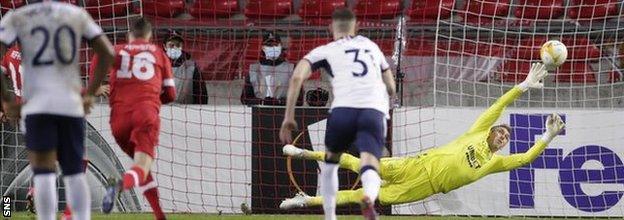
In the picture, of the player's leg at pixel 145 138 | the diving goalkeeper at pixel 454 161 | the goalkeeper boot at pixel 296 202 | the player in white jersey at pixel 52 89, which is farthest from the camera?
the goalkeeper boot at pixel 296 202

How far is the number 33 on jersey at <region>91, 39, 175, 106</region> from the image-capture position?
11.8m

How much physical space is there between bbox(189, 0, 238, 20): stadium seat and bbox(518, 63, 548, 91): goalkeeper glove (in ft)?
24.3

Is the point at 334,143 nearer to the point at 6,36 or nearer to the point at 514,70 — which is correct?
the point at 6,36

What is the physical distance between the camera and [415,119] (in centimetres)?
1658

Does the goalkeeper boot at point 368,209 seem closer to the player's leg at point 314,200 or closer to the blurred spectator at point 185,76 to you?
the player's leg at point 314,200

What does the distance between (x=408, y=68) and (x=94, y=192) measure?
16.2 ft

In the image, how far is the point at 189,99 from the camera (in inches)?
696

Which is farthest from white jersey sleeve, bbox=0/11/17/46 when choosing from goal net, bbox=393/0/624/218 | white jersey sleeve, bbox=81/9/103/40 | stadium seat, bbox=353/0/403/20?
stadium seat, bbox=353/0/403/20

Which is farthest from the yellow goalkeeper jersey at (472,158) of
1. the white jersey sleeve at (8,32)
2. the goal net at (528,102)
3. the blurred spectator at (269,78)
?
the white jersey sleeve at (8,32)

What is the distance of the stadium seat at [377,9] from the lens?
20938 millimetres

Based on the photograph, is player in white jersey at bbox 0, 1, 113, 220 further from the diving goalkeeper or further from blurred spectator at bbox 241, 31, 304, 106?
blurred spectator at bbox 241, 31, 304, 106

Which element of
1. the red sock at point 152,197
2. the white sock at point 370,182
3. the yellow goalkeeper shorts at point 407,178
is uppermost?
the white sock at point 370,182

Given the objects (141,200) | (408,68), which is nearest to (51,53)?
(141,200)

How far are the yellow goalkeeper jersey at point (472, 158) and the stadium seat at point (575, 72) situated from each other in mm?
3478
